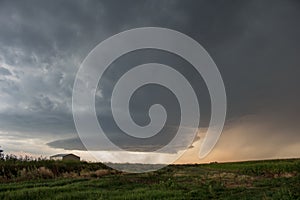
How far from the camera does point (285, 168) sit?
37969mm

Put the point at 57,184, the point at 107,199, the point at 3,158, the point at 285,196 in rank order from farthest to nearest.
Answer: the point at 3,158 → the point at 57,184 → the point at 107,199 → the point at 285,196

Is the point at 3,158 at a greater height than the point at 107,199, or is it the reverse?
the point at 3,158

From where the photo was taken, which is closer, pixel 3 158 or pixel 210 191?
pixel 210 191

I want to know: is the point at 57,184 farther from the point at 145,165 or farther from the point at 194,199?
the point at 145,165

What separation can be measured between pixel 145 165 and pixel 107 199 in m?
28.9

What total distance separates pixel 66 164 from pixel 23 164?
4.96 meters

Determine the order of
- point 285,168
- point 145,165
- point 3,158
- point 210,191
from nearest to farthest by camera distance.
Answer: point 210,191, point 3,158, point 285,168, point 145,165

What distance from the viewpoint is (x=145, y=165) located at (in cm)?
4412

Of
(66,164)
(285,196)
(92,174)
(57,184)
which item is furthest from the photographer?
(66,164)

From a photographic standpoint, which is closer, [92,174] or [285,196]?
[285,196]

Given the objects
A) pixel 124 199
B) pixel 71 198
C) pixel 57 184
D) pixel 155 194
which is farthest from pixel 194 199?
pixel 57 184

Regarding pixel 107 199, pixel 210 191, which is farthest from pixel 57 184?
pixel 210 191

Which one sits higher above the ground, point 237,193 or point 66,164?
point 66,164

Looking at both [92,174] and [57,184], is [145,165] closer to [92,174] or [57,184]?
[92,174]
